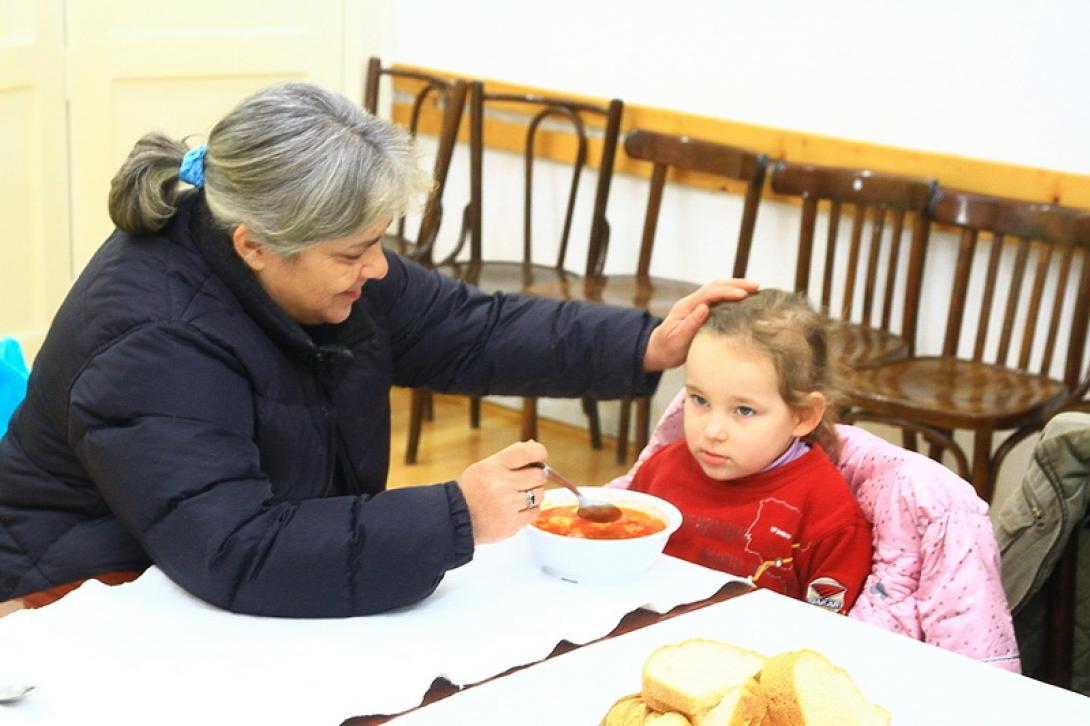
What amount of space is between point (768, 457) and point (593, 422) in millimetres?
2482

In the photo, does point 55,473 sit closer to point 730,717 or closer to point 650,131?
point 730,717

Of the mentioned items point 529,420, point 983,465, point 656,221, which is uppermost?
point 656,221

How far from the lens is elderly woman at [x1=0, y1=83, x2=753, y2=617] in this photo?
5.21 feet

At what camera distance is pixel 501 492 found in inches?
64.0

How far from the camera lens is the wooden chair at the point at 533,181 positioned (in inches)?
164

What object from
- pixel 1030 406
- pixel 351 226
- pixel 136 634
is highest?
pixel 351 226

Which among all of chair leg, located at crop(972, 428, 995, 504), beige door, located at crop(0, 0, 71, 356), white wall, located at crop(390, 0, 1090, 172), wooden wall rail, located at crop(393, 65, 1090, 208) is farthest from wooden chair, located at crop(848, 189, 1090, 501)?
beige door, located at crop(0, 0, 71, 356)

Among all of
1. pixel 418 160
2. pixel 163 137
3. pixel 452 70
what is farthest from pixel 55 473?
pixel 452 70

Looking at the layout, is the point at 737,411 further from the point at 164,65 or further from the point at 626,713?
the point at 164,65

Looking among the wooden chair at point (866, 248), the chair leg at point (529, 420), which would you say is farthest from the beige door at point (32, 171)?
the wooden chair at point (866, 248)

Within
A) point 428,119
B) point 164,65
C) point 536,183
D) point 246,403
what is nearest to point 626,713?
point 246,403

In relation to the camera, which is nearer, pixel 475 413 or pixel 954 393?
pixel 954 393

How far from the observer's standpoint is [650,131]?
4.10 metres

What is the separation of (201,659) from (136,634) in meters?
0.09
